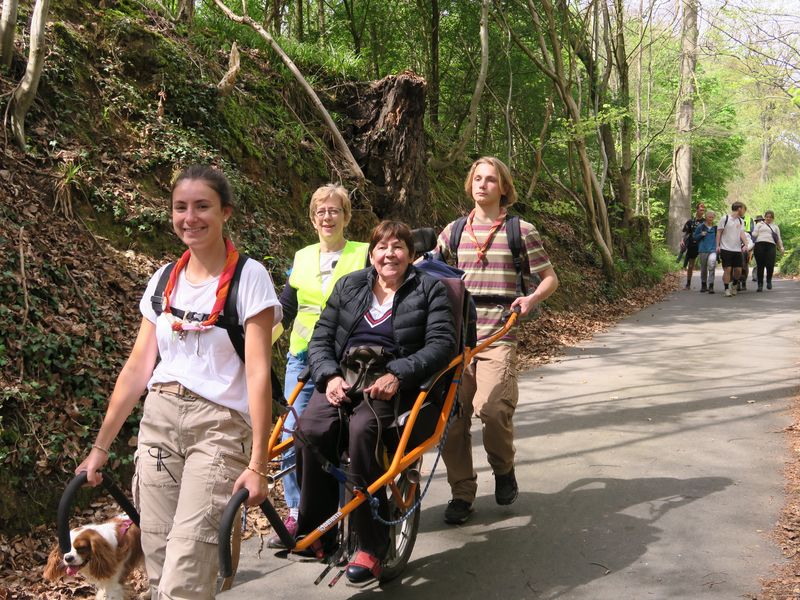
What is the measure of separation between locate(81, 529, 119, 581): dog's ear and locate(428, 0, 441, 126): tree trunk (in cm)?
1507

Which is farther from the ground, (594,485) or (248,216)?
(248,216)

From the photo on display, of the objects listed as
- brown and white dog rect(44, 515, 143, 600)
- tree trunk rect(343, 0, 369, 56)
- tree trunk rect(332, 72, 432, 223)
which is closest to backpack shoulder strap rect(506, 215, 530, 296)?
brown and white dog rect(44, 515, 143, 600)

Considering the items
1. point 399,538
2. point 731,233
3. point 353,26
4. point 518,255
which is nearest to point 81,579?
point 399,538

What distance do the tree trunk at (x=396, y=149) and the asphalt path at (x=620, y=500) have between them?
3.28m

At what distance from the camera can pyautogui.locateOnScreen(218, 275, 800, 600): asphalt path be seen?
4.55 m

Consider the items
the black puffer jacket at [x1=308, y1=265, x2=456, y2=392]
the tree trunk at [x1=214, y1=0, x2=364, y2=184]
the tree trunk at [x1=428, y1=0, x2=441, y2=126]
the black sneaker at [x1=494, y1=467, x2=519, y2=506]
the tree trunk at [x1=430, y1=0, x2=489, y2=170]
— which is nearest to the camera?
the black puffer jacket at [x1=308, y1=265, x2=456, y2=392]

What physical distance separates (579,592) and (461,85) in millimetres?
17668

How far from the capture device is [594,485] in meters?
6.20

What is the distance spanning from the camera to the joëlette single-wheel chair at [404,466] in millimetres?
3934

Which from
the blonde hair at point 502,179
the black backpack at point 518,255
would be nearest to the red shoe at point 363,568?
the black backpack at point 518,255

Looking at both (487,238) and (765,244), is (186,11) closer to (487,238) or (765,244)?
(487,238)

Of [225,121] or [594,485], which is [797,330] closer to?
[594,485]

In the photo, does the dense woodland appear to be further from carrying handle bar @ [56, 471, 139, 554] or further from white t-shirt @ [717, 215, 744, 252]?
white t-shirt @ [717, 215, 744, 252]

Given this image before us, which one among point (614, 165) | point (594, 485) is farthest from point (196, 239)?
point (614, 165)
